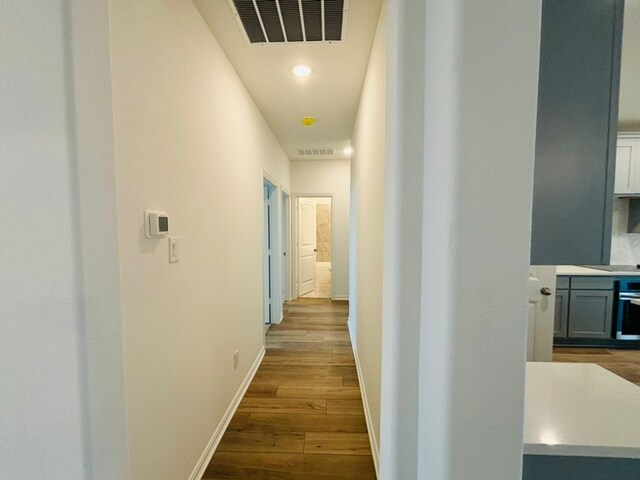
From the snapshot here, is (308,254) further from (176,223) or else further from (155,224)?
(155,224)

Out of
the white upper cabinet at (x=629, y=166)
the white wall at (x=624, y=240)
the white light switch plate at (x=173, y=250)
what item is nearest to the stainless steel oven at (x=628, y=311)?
the white wall at (x=624, y=240)

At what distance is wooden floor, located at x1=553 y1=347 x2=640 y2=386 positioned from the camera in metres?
2.73

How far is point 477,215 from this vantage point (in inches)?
21.2

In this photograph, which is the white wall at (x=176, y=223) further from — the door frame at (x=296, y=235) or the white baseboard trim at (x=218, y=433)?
the door frame at (x=296, y=235)

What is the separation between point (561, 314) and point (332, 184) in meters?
3.66

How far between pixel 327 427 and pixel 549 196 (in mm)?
1898

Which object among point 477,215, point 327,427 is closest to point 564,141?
point 477,215

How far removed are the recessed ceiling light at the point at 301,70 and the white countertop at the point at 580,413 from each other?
2249 mm

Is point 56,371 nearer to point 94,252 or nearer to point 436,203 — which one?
point 94,252

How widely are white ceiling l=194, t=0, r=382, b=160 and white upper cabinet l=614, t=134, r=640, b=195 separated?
10.5 feet

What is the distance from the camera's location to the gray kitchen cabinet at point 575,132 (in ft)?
2.19

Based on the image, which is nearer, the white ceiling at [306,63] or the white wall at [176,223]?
the white wall at [176,223]

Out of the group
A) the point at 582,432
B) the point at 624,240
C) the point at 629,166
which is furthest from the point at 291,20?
the point at 624,240

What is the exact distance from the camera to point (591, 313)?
3.07 m
